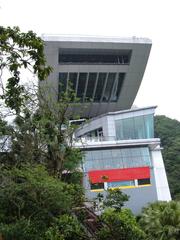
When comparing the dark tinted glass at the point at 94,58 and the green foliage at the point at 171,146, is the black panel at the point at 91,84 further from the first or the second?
the green foliage at the point at 171,146

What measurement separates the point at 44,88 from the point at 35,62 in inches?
383

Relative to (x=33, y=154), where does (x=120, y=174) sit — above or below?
above

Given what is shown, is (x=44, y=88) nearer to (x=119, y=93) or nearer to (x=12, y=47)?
(x=12, y=47)

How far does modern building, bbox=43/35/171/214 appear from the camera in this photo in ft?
109

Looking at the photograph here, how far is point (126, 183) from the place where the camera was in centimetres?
3309

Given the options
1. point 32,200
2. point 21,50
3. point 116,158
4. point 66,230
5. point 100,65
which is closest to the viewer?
point 21,50

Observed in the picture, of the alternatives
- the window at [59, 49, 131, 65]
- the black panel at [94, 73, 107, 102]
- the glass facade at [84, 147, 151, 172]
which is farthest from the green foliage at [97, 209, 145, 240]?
the black panel at [94, 73, 107, 102]

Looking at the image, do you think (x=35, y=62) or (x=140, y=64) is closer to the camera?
(x=35, y=62)

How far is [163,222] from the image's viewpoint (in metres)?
16.4

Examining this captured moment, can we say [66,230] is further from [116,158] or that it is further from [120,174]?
[116,158]

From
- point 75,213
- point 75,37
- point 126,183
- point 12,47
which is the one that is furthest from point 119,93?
point 12,47

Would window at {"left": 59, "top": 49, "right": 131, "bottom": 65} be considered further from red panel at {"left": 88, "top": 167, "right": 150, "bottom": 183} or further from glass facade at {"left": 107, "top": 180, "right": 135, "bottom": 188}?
glass facade at {"left": 107, "top": 180, "right": 135, "bottom": 188}

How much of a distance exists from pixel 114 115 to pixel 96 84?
5377 millimetres

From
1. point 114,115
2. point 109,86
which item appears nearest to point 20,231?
point 114,115
